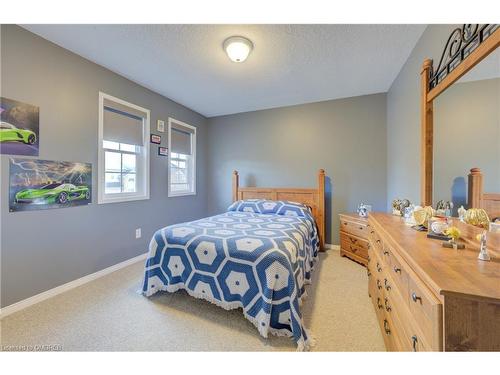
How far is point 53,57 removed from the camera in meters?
2.08

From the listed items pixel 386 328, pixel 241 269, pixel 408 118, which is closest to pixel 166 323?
pixel 241 269

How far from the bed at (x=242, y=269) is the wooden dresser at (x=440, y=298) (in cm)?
65

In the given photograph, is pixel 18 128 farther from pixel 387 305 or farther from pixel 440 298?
pixel 387 305

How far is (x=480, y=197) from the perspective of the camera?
111 centimetres

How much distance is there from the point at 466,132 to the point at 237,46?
6.08 feet

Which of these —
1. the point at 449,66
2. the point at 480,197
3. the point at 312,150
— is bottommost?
the point at 480,197

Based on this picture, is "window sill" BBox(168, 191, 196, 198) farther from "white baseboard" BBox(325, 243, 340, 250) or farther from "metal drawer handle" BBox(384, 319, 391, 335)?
"metal drawer handle" BBox(384, 319, 391, 335)

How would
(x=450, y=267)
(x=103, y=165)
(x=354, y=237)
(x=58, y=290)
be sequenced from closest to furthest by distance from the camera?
(x=450, y=267) < (x=58, y=290) < (x=103, y=165) < (x=354, y=237)

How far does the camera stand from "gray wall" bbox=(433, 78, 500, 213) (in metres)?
1.03

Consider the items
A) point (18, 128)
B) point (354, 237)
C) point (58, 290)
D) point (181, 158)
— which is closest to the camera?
point (18, 128)

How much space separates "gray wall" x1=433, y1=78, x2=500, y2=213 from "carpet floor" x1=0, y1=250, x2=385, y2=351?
3.80ft
